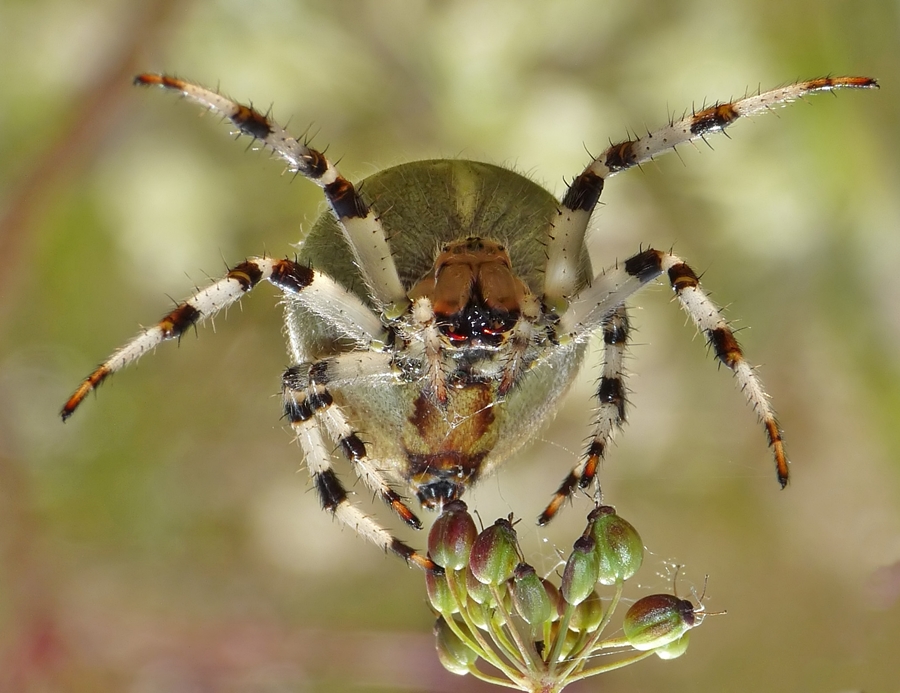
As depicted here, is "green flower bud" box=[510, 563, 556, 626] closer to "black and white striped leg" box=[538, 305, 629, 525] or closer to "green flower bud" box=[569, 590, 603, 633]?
"green flower bud" box=[569, 590, 603, 633]

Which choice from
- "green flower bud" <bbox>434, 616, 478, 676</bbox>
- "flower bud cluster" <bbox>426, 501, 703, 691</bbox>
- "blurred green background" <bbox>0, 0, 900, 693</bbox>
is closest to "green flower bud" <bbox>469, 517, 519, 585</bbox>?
"flower bud cluster" <bbox>426, 501, 703, 691</bbox>

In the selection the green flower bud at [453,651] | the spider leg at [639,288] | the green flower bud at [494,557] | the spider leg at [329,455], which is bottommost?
the green flower bud at [453,651]

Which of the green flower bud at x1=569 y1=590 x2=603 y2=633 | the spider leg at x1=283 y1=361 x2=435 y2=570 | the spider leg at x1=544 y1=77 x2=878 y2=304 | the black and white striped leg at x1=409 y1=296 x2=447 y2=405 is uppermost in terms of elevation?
the spider leg at x1=544 y1=77 x2=878 y2=304

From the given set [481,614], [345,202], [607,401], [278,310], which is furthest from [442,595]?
[278,310]

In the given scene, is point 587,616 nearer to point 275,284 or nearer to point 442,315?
point 442,315

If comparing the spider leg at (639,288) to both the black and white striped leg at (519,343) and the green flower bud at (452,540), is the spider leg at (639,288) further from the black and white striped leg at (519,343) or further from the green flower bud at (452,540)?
the green flower bud at (452,540)

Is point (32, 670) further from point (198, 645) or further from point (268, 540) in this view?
point (268, 540)

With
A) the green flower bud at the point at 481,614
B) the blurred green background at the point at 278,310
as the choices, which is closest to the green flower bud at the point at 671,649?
the green flower bud at the point at 481,614
